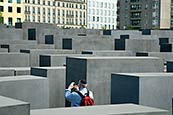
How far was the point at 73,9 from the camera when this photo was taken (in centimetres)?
11019

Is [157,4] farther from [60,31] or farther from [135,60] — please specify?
[135,60]

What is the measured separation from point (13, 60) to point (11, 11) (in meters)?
71.9

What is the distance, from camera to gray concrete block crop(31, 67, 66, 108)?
12852 millimetres

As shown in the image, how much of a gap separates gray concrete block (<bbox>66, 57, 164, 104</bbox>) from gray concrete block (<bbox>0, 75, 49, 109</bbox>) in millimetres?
1367

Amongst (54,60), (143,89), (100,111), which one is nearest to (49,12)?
(54,60)

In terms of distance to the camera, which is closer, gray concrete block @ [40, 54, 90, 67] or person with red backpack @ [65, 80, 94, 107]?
person with red backpack @ [65, 80, 94, 107]

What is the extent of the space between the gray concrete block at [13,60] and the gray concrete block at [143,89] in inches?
319

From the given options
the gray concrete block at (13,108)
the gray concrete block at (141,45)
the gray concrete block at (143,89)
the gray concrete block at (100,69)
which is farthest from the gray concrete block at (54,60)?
the gray concrete block at (13,108)

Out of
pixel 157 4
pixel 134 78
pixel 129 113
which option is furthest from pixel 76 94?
pixel 157 4

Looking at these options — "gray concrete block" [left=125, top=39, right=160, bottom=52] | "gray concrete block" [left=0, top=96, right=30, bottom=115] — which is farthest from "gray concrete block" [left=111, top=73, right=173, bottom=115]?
"gray concrete block" [left=125, top=39, right=160, bottom=52]

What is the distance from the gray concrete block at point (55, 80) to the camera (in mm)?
12852

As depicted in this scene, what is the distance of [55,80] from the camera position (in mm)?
13094

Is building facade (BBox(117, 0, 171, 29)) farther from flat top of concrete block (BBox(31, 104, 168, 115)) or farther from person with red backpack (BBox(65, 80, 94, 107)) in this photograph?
flat top of concrete block (BBox(31, 104, 168, 115))

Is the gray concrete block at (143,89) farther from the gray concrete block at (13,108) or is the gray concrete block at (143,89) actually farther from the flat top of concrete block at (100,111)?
the gray concrete block at (13,108)
